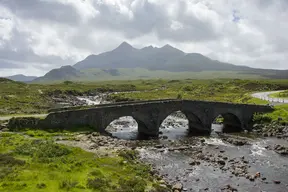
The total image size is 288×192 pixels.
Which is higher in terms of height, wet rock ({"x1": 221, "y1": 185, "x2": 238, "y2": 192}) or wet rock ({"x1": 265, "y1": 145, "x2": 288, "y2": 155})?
wet rock ({"x1": 265, "y1": 145, "x2": 288, "y2": 155})

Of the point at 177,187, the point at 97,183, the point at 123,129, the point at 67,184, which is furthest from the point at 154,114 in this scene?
the point at 67,184

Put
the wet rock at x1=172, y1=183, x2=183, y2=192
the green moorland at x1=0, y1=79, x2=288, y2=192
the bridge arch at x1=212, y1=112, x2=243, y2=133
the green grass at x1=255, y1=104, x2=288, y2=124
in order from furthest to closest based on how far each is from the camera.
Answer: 1. the bridge arch at x1=212, y1=112, x2=243, y2=133
2. the green grass at x1=255, y1=104, x2=288, y2=124
3. the wet rock at x1=172, y1=183, x2=183, y2=192
4. the green moorland at x1=0, y1=79, x2=288, y2=192

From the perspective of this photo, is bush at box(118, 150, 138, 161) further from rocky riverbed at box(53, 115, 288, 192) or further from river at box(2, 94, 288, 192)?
river at box(2, 94, 288, 192)

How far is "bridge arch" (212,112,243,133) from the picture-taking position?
6404 centimetres

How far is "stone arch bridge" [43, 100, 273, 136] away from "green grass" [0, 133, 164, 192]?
943 centimetres

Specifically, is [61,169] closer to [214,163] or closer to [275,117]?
[214,163]

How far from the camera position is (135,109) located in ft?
172

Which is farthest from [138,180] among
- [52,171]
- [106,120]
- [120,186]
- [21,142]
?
[106,120]

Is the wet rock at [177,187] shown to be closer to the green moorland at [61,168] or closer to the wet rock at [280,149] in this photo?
the green moorland at [61,168]

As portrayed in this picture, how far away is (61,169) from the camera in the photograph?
91.8 ft

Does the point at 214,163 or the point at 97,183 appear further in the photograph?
the point at 214,163

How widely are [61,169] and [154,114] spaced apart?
2905 cm

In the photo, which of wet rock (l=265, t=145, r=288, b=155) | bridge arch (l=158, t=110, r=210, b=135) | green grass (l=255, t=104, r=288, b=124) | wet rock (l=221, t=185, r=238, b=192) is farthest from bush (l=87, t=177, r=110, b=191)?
green grass (l=255, t=104, r=288, b=124)

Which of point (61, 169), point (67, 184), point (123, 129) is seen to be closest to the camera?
point (67, 184)
